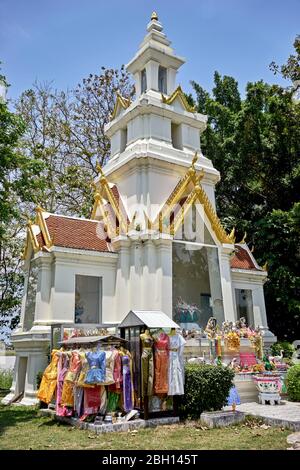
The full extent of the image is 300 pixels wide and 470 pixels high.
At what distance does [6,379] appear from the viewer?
21234 mm

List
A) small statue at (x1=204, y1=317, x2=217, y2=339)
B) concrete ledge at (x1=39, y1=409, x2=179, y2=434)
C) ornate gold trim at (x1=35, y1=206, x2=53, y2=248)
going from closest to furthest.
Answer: concrete ledge at (x1=39, y1=409, x2=179, y2=434), small statue at (x1=204, y1=317, x2=217, y2=339), ornate gold trim at (x1=35, y1=206, x2=53, y2=248)

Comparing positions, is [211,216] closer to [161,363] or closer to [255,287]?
[255,287]

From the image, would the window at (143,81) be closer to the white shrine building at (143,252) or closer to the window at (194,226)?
the white shrine building at (143,252)

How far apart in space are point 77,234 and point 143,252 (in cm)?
279

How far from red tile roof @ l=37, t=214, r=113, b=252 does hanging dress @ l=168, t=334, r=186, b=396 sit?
6429 millimetres

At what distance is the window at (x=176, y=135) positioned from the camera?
20.0 meters

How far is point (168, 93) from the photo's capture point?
21312mm

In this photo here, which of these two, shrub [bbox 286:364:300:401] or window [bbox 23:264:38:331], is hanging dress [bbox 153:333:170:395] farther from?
window [bbox 23:264:38:331]

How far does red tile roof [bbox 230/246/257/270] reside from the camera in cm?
1959

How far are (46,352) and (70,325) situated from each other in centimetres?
192

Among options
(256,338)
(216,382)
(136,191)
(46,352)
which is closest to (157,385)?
(216,382)

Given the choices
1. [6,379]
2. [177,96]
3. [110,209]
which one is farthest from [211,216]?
[6,379]

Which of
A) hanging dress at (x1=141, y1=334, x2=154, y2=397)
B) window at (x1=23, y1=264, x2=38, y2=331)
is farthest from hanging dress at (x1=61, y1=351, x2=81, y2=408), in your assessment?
window at (x1=23, y1=264, x2=38, y2=331)
